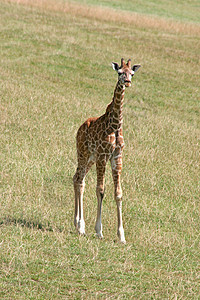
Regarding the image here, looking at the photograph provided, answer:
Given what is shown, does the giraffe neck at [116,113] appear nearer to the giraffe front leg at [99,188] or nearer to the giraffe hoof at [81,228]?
the giraffe front leg at [99,188]

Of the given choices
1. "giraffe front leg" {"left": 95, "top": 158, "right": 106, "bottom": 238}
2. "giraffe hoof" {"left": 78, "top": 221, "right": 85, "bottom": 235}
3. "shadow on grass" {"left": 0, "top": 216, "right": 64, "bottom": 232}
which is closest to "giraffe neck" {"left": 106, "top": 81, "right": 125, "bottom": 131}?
"giraffe front leg" {"left": 95, "top": 158, "right": 106, "bottom": 238}

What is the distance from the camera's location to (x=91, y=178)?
10.5 m

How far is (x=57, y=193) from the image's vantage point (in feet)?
30.9

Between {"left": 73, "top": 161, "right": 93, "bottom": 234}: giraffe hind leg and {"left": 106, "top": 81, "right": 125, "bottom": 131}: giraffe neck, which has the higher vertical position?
{"left": 106, "top": 81, "right": 125, "bottom": 131}: giraffe neck

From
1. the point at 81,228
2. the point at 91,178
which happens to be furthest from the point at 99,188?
the point at 91,178

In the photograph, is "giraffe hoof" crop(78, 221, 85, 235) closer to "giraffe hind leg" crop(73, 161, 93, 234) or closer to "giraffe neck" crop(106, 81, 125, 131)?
"giraffe hind leg" crop(73, 161, 93, 234)

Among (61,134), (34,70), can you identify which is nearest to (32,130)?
(61,134)

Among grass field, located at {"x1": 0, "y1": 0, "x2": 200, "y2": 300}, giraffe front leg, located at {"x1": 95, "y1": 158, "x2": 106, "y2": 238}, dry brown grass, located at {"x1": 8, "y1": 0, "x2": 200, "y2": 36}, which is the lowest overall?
grass field, located at {"x1": 0, "y1": 0, "x2": 200, "y2": 300}

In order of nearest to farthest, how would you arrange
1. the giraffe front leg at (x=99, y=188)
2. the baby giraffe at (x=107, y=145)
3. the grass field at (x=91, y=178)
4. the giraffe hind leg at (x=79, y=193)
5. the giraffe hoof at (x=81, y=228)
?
the grass field at (x=91, y=178) → the baby giraffe at (x=107, y=145) → the giraffe front leg at (x=99, y=188) → the giraffe hoof at (x=81, y=228) → the giraffe hind leg at (x=79, y=193)

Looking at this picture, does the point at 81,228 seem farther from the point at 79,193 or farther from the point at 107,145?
the point at 107,145

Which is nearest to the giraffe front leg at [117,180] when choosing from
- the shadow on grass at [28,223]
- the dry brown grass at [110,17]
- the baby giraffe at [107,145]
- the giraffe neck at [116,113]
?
the baby giraffe at [107,145]

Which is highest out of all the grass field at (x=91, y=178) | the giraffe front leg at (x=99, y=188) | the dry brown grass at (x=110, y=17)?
the dry brown grass at (x=110, y=17)

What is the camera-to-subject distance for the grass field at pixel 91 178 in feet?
21.0

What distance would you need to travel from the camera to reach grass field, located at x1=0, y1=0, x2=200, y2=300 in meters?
6.39
